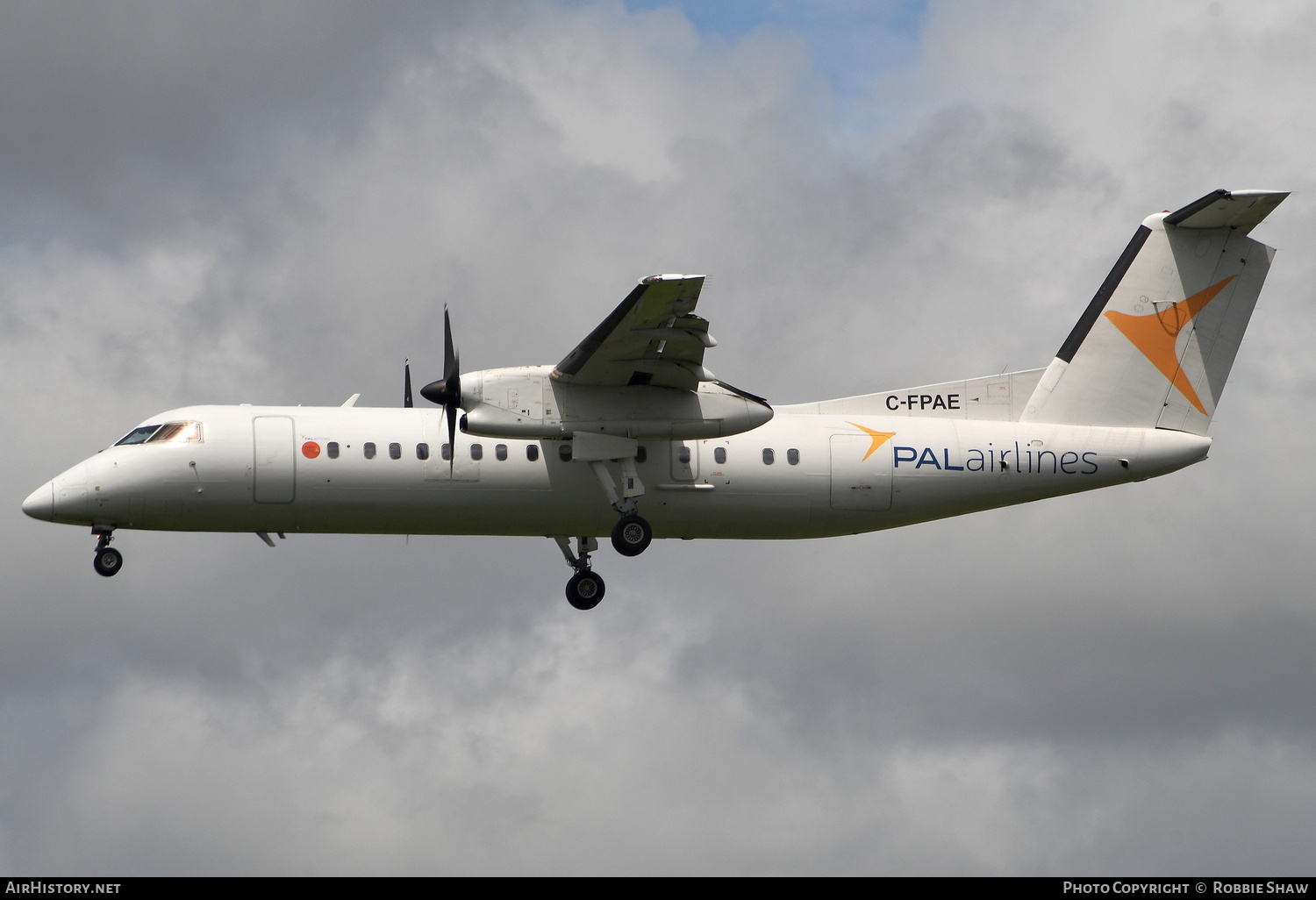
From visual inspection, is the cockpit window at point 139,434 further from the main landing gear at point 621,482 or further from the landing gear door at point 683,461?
the landing gear door at point 683,461

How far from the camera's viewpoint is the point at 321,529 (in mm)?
24984

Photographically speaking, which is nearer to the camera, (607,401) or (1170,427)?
(607,401)

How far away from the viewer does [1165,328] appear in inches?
1093

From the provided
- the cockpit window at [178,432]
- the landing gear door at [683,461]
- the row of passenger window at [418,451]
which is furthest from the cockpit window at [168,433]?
the landing gear door at [683,461]

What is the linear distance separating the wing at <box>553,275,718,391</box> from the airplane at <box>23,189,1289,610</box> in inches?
1.4

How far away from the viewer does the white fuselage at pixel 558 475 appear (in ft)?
80.5

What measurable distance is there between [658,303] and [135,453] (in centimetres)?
858

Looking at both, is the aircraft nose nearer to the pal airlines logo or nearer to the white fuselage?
the white fuselage

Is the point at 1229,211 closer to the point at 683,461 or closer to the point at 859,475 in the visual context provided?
the point at 859,475

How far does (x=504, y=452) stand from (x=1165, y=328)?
1170 cm

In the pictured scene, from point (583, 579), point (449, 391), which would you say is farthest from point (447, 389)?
point (583, 579)

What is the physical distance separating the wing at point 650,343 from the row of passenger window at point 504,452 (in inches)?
52.0
